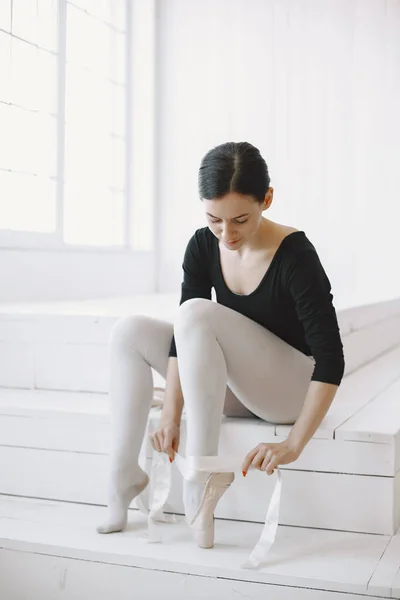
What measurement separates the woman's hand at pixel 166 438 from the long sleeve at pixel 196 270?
199 mm

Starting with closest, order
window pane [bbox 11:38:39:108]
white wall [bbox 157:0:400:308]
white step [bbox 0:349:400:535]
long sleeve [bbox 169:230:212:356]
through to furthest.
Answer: white step [bbox 0:349:400:535] < long sleeve [bbox 169:230:212:356] < window pane [bbox 11:38:39:108] < white wall [bbox 157:0:400:308]

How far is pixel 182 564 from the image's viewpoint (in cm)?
176

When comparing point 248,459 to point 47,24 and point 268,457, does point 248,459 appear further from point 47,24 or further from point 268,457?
point 47,24

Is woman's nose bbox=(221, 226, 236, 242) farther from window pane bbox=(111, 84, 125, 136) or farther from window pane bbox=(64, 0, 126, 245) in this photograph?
window pane bbox=(111, 84, 125, 136)

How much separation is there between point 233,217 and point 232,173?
0.09 metres

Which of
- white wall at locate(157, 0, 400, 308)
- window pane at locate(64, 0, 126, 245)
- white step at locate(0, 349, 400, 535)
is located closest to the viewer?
white step at locate(0, 349, 400, 535)

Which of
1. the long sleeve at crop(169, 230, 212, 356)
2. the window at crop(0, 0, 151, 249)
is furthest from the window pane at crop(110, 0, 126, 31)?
the long sleeve at crop(169, 230, 212, 356)

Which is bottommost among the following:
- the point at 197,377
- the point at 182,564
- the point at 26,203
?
the point at 182,564

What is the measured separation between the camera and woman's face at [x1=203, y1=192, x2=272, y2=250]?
1744 millimetres

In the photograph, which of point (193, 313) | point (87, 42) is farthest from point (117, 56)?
point (193, 313)

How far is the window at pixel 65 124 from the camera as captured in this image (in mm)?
3963

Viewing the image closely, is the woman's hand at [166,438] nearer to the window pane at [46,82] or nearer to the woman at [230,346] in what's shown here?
the woman at [230,346]

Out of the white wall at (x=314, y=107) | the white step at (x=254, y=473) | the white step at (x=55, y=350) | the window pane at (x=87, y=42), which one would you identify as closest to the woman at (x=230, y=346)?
the white step at (x=254, y=473)

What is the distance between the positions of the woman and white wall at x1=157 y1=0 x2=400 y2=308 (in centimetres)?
340
